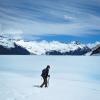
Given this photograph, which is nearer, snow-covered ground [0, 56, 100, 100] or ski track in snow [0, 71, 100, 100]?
ski track in snow [0, 71, 100, 100]

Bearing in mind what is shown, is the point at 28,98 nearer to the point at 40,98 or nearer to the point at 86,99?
the point at 40,98

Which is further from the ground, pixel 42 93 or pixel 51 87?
pixel 42 93

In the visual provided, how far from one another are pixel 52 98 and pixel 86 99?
102 inches

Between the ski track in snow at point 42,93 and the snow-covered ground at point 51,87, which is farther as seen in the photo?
the snow-covered ground at point 51,87

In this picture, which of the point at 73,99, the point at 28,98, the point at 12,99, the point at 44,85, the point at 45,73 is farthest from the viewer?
the point at 44,85

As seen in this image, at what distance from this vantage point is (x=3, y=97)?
54.5ft

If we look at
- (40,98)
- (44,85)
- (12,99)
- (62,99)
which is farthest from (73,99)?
(44,85)

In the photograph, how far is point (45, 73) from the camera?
24078 mm

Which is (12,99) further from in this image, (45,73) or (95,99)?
(45,73)

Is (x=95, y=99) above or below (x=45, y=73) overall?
below

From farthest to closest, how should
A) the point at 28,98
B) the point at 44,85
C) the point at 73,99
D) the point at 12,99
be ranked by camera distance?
the point at 44,85
the point at 73,99
the point at 28,98
the point at 12,99

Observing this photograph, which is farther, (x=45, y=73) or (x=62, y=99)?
(x=45, y=73)

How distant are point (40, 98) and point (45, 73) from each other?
6.49m

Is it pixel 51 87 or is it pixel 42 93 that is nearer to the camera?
pixel 42 93
